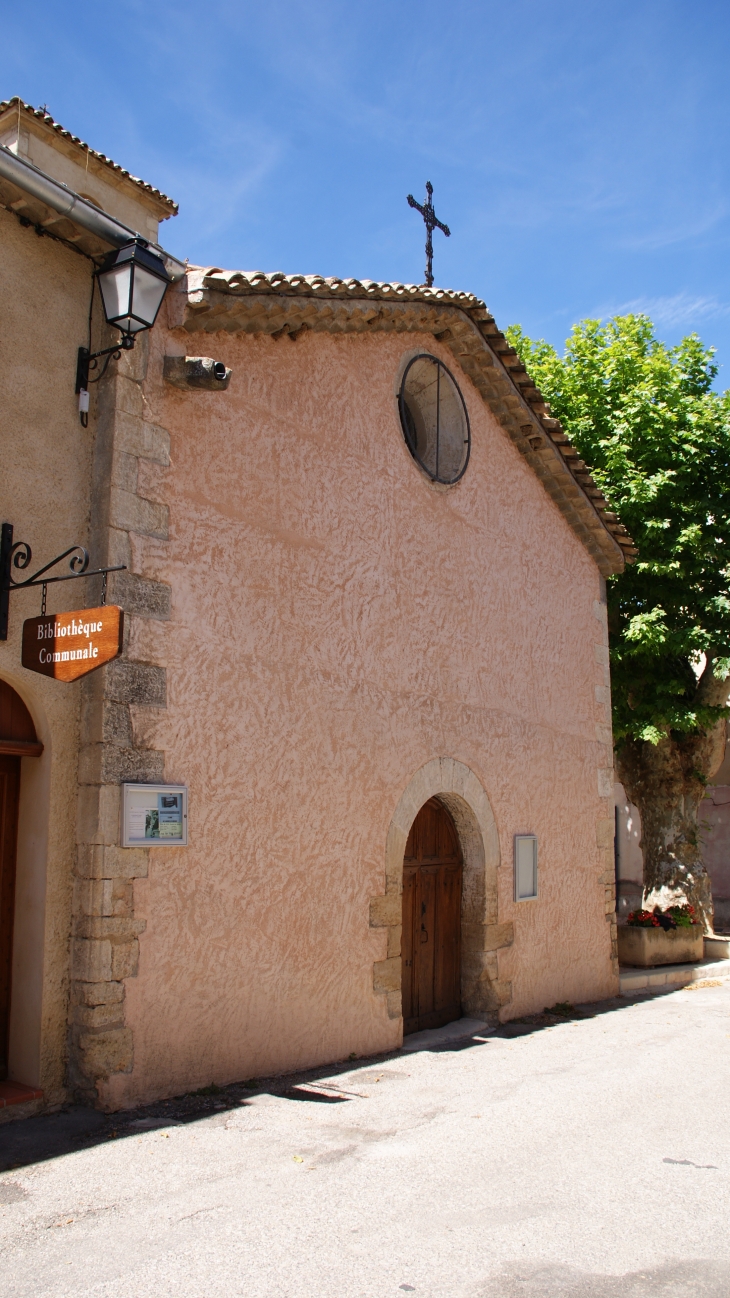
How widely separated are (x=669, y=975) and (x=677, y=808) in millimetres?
2349

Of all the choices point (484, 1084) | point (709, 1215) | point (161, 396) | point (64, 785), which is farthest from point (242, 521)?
point (709, 1215)

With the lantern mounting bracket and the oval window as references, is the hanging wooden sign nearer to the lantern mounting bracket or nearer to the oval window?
the lantern mounting bracket

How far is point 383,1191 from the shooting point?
4367 millimetres

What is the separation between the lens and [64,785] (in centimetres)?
539

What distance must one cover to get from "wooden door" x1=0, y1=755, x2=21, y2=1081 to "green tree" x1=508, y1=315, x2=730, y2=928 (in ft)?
27.4

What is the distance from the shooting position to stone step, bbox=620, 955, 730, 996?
11008 millimetres

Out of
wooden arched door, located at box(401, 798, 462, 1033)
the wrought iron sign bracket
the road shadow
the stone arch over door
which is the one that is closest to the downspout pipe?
the wrought iron sign bracket

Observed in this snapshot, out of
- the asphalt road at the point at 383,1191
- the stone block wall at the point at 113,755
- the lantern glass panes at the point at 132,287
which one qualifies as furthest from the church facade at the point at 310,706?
the asphalt road at the point at 383,1191

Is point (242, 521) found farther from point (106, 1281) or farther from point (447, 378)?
point (106, 1281)

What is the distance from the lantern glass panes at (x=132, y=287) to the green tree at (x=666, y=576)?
26.2 ft

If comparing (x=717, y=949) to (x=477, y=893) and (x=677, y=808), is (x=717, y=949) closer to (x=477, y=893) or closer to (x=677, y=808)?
(x=677, y=808)

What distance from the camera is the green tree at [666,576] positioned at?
39.7ft

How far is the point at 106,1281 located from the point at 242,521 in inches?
168

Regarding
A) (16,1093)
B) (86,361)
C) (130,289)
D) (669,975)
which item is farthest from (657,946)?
(130,289)
